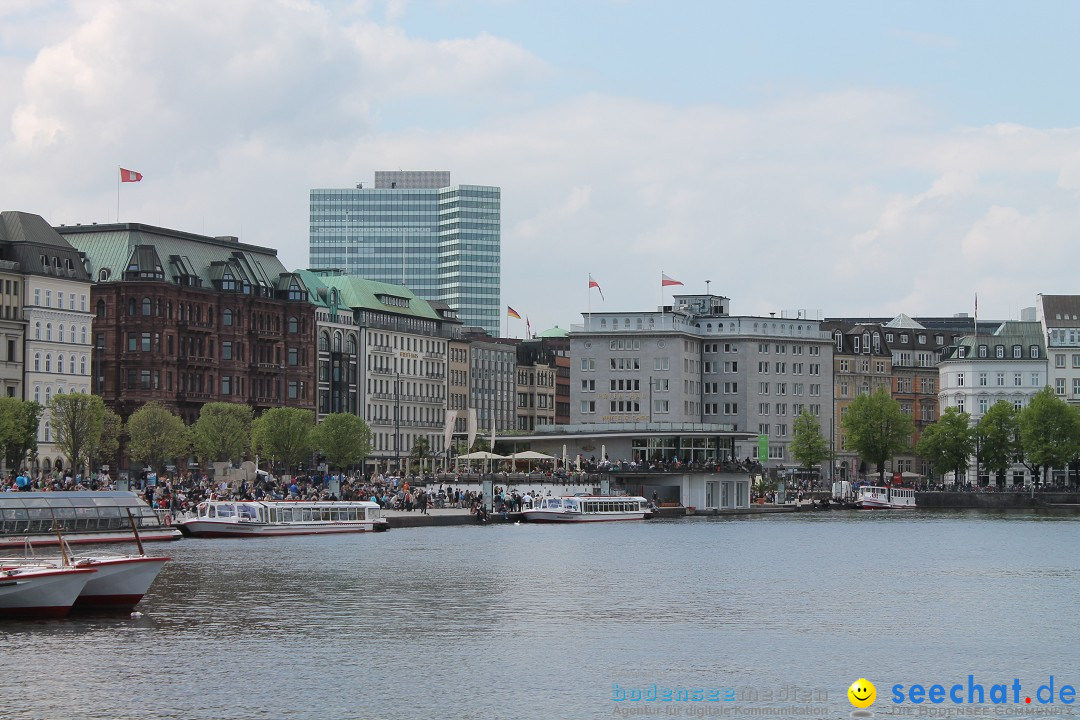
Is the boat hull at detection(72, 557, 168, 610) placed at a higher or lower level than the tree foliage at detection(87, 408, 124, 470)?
lower

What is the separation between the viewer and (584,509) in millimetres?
144625

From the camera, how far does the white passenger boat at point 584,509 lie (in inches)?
5571

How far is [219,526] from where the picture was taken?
107938mm

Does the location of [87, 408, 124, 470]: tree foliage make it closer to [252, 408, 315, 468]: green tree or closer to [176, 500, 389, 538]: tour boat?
[252, 408, 315, 468]: green tree

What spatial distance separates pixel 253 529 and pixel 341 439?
63.1m

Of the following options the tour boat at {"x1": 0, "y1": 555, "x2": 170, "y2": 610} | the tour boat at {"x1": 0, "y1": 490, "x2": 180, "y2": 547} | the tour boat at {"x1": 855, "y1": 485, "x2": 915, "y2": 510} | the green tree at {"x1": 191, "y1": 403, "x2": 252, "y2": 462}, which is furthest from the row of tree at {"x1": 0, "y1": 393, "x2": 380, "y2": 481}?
the tour boat at {"x1": 0, "y1": 555, "x2": 170, "y2": 610}

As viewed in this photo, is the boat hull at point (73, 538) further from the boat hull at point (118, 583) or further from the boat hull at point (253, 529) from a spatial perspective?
the boat hull at point (118, 583)

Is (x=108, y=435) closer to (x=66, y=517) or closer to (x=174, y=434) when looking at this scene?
(x=174, y=434)

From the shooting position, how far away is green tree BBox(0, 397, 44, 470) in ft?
413

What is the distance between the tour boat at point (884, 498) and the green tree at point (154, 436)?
260 feet

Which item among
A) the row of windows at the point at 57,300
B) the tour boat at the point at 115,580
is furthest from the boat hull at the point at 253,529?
the tour boat at the point at 115,580

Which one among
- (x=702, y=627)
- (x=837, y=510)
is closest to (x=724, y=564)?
(x=702, y=627)

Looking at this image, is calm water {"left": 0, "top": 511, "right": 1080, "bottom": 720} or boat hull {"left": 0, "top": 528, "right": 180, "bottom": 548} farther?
boat hull {"left": 0, "top": 528, "right": 180, "bottom": 548}

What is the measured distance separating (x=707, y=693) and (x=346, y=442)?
130343 mm
